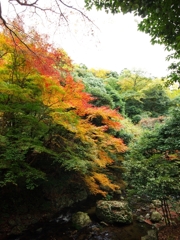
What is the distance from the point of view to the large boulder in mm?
8438

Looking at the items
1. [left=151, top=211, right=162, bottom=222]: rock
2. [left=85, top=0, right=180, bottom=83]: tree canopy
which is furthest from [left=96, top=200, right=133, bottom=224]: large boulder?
[left=85, top=0, right=180, bottom=83]: tree canopy

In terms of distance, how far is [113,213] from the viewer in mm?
8656

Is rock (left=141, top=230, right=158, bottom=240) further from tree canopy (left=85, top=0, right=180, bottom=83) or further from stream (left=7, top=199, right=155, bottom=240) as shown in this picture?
tree canopy (left=85, top=0, right=180, bottom=83)

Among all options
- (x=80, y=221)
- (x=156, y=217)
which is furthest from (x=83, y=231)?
(x=156, y=217)

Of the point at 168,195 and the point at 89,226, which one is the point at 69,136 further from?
the point at 168,195

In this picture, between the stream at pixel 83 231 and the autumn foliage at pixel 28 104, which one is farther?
the stream at pixel 83 231

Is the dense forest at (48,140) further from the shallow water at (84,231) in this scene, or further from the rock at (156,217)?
the rock at (156,217)

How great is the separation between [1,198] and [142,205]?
7.64m

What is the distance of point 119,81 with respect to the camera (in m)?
26.0

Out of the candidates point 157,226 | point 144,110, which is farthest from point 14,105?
point 144,110

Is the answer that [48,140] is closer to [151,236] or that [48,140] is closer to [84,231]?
[84,231]

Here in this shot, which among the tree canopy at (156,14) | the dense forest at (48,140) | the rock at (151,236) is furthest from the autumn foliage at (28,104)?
the rock at (151,236)

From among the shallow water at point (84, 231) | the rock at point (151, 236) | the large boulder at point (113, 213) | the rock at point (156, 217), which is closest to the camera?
the rock at point (151, 236)

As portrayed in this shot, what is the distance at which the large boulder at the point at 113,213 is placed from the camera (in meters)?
8.44
